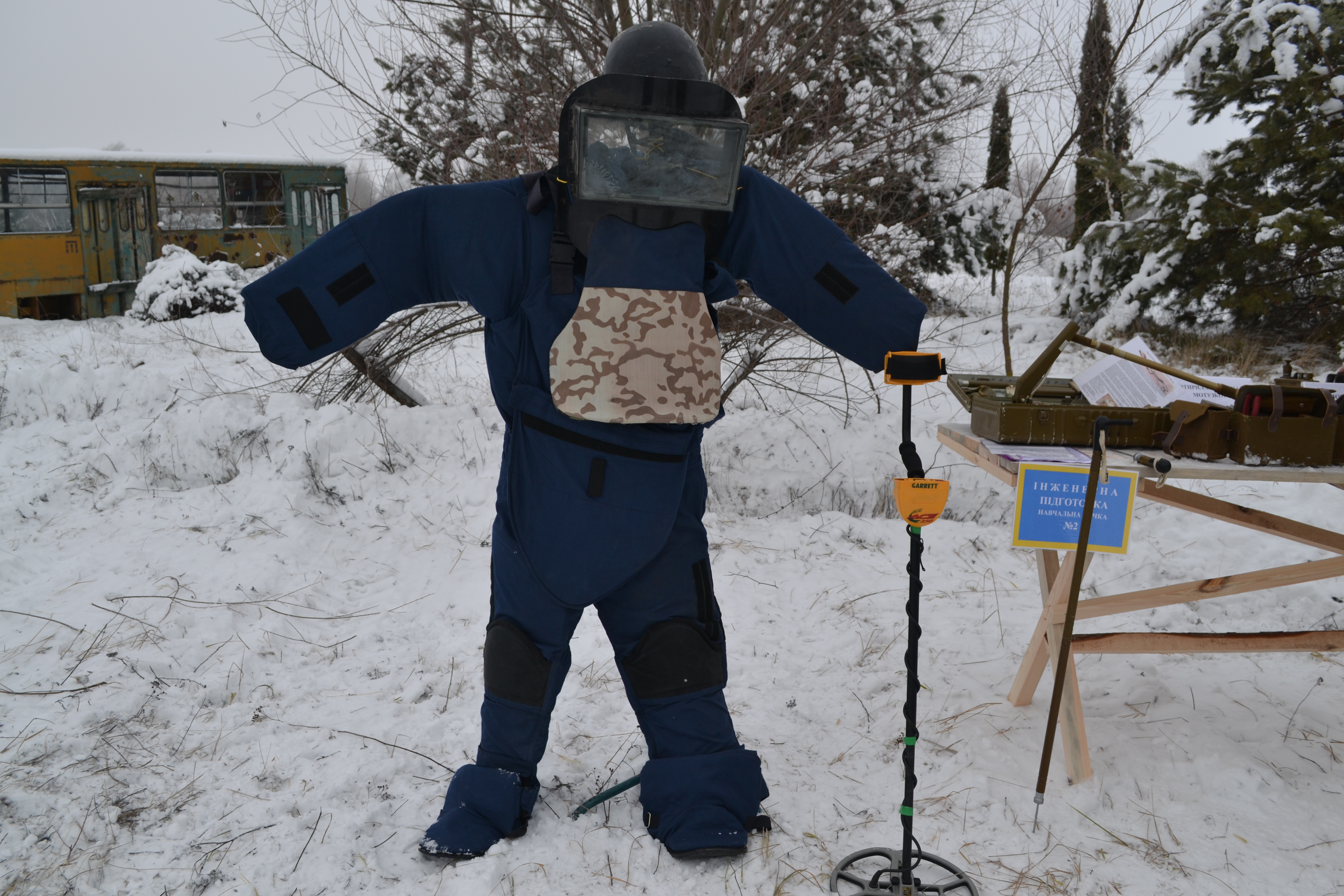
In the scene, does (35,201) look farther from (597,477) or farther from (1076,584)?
(1076,584)

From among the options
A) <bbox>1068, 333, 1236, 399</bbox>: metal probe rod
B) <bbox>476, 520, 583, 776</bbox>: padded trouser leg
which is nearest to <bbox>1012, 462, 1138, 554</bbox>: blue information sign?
<bbox>1068, 333, 1236, 399</bbox>: metal probe rod

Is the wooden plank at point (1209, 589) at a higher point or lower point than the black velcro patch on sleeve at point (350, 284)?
lower

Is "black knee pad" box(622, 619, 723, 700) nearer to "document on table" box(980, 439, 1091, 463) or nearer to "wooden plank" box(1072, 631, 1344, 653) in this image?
"document on table" box(980, 439, 1091, 463)

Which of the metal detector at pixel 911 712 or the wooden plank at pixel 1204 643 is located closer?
the metal detector at pixel 911 712

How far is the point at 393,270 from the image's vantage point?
1940 mm

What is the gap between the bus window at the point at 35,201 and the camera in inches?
389

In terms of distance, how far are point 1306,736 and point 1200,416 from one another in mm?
1268

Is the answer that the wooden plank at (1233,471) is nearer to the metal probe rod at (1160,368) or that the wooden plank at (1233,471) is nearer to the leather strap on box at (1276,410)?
the leather strap on box at (1276,410)

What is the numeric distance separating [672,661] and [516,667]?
393 millimetres

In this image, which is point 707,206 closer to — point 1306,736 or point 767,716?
point 767,716

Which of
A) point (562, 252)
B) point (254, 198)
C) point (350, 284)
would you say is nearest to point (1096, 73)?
point (562, 252)

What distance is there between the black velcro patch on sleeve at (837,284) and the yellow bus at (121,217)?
8612 millimetres

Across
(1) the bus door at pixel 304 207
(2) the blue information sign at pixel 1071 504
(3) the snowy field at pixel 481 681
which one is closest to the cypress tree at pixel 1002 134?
(3) the snowy field at pixel 481 681

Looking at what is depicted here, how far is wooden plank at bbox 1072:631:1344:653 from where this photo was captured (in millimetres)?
2277
